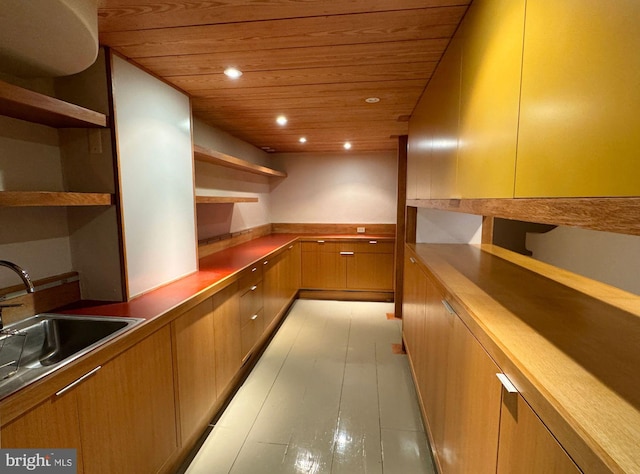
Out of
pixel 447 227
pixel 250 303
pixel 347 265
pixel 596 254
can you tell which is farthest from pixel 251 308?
pixel 596 254

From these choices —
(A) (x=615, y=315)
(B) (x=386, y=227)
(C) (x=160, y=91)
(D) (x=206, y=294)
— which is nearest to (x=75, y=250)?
(D) (x=206, y=294)

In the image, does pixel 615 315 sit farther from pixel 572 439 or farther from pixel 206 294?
pixel 206 294

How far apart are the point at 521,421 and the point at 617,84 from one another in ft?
2.35

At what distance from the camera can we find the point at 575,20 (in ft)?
2.00

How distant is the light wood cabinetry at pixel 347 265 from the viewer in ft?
14.5

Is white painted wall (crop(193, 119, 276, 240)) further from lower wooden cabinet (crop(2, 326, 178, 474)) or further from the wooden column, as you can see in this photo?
the wooden column

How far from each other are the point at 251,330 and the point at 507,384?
2.21 m

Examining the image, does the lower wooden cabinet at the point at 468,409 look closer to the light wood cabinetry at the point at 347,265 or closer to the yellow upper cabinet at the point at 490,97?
the yellow upper cabinet at the point at 490,97

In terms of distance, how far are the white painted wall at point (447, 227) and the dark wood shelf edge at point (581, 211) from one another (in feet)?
6.10

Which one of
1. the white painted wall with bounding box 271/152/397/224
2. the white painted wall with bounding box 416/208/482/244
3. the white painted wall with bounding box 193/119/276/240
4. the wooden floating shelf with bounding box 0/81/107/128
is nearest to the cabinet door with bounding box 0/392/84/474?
the wooden floating shelf with bounding box 0/81/107/128

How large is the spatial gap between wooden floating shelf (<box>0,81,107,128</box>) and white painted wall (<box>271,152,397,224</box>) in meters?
3.66

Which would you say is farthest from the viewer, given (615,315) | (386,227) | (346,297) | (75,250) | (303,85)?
(386,227)

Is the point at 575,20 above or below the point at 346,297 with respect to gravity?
above

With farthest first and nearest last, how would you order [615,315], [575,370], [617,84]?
[615,315] → [575,370] → [617,84]
